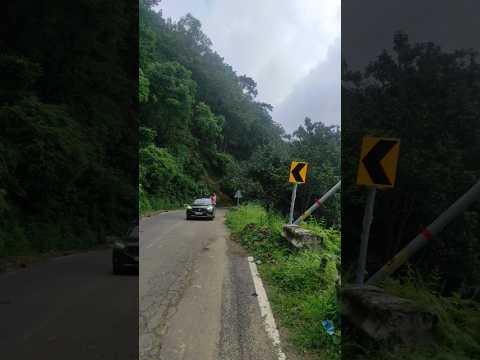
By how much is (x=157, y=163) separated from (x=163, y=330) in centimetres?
140

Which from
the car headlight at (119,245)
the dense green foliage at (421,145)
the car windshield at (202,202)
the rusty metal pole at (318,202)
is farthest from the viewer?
the car headlight at (119,245)

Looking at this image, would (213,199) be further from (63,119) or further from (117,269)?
(63,119)

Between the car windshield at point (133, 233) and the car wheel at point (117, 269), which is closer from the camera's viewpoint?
the car windshield at point (133, 233)

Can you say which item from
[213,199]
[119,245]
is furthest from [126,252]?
[213,199]

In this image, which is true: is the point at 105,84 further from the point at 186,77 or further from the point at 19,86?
the point at 186,77

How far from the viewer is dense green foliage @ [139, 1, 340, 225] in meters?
3.14

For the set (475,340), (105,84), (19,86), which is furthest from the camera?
(105,84)

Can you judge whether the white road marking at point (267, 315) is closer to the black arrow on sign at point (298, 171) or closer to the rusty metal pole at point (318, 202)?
the rusty metal pole at point (318, 202)

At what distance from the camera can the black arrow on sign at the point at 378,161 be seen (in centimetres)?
191

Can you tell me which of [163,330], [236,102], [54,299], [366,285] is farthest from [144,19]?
[54,299]

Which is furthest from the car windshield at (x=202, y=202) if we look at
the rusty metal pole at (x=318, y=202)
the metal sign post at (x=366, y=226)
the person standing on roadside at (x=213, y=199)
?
the metal sign post at (x=366, y=226)

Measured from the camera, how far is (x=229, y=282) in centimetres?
406

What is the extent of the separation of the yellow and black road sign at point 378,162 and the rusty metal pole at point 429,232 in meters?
0.27

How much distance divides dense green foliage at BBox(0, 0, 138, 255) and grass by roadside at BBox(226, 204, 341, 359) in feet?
13.0
